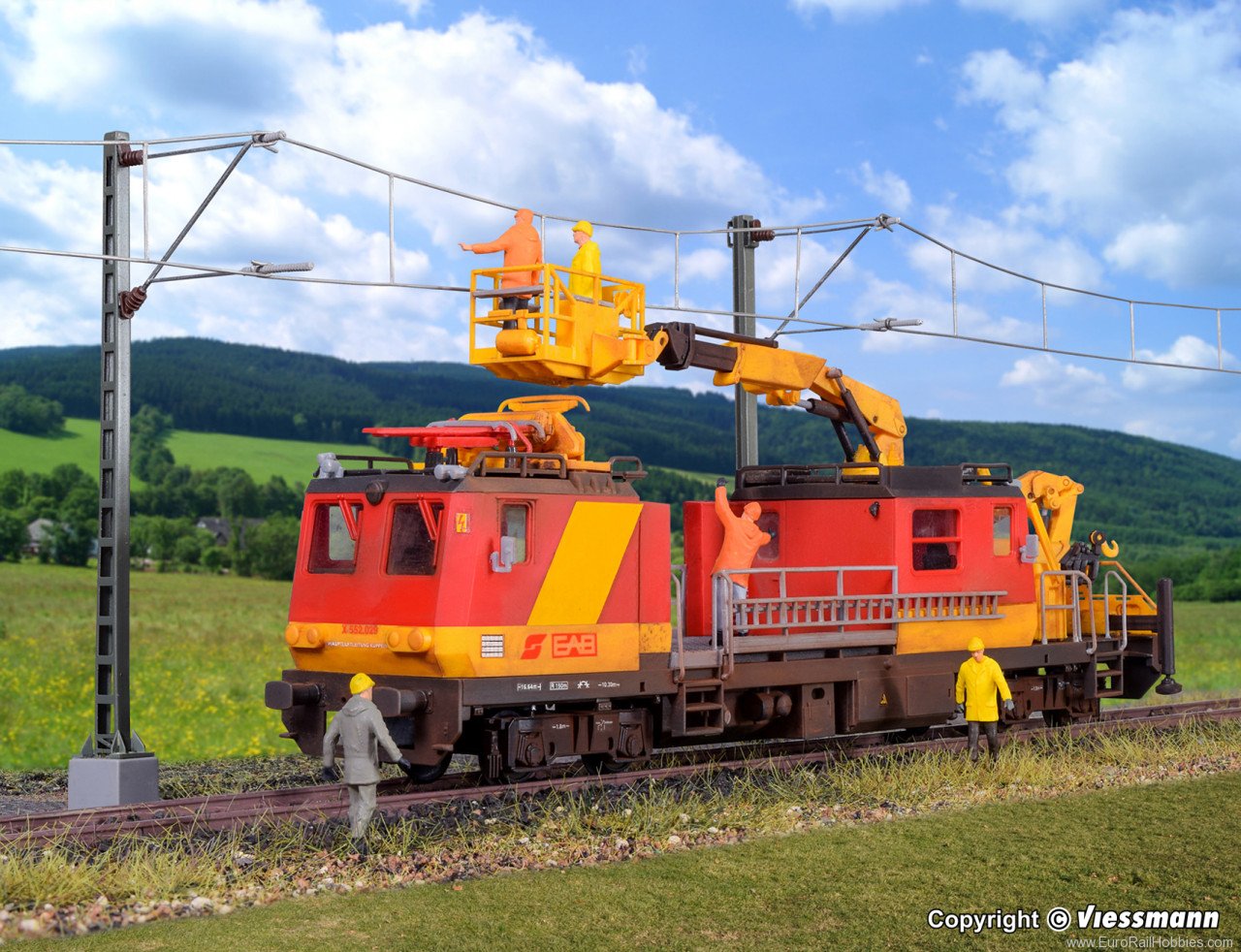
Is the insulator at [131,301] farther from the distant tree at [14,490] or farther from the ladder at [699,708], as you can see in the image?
the distant tree at [14,490]

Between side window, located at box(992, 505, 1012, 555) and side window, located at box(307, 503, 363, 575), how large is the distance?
848cm

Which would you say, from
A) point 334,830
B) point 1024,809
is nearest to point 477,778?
point 334,830

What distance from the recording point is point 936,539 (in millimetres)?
17484

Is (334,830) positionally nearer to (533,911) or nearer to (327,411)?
(533,911)

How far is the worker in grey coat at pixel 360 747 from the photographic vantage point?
38.6 feet

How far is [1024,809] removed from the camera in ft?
45.4

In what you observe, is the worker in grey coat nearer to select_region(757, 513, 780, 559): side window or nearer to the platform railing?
select_region(757, 513, 780, 559): side window

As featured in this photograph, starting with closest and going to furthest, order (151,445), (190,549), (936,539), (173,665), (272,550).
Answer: (936,539) < (173,665) < (272,550) < (190,549) < (151,445)

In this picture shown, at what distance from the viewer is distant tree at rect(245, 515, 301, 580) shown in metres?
63.7

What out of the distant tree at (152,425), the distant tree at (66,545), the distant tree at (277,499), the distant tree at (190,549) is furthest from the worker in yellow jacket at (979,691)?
the distant tree at (152,425)

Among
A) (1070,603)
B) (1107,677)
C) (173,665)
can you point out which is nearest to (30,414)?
(173,665)

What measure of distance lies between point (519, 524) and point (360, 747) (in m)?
2.76

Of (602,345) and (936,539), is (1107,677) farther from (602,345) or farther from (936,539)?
(602,345)

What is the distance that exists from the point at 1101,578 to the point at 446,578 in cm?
1292
